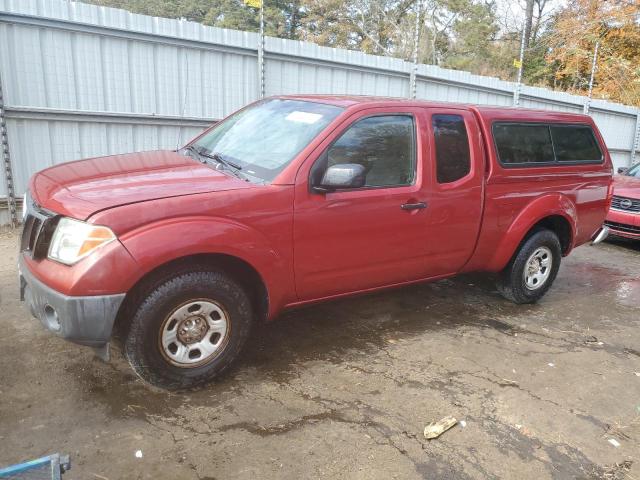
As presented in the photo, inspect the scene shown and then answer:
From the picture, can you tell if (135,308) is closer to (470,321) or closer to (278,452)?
(278,452)

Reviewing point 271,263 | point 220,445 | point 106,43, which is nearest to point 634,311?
point 271,263

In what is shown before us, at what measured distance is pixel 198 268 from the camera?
120 inches

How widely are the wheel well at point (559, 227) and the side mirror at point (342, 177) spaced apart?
2.30 metres

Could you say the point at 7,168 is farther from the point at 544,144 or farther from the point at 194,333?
the point at 544,144

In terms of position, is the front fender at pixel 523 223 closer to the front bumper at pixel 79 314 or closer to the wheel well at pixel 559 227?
the wheel well at pixel 559 227

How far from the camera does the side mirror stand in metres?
3.27

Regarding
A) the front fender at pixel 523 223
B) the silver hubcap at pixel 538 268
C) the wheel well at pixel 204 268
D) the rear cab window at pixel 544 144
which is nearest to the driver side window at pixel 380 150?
the wheel well at pixel 204 268

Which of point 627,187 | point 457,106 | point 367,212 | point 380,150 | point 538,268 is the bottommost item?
point 538,268

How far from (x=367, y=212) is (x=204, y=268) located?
1.21 metres

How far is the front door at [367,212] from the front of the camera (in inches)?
134

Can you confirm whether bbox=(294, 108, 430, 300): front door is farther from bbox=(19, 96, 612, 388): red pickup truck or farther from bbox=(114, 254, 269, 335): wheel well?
bbox=(114, 254, 269, 335): wheel well

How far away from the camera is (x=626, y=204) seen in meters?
7.91

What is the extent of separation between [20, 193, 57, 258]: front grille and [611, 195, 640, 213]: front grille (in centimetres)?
799

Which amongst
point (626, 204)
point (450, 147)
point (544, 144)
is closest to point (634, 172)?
point (626, 204)
